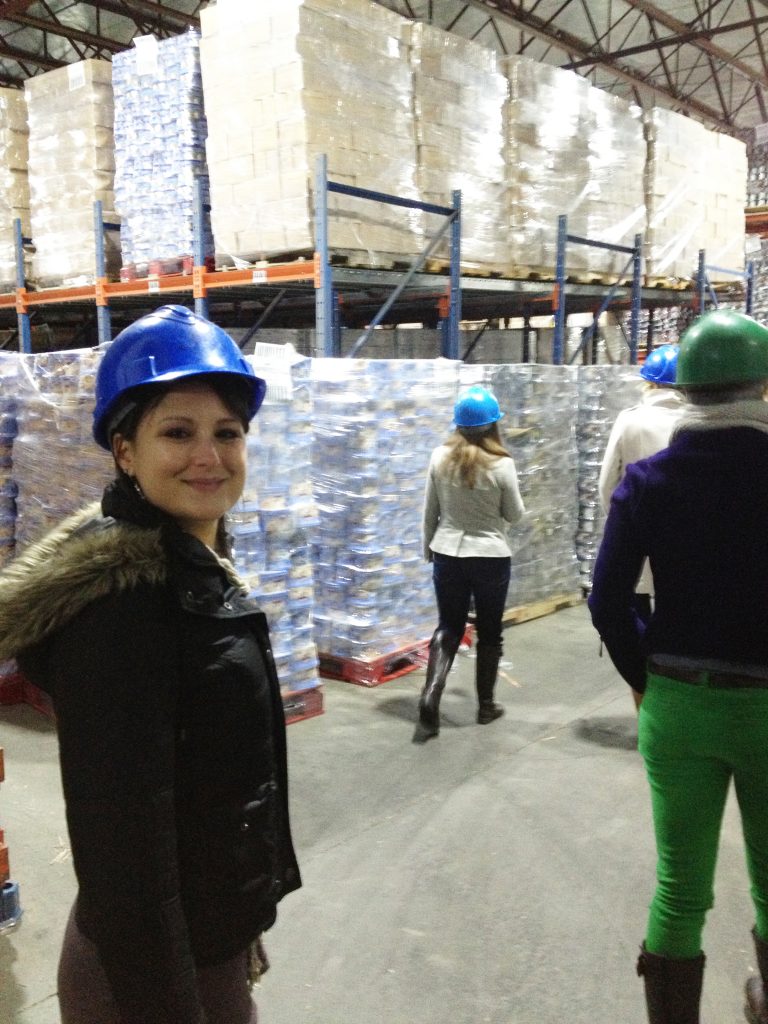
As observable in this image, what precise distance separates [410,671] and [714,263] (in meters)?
7.22

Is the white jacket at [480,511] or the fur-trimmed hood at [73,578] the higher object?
the fur-trimmed hood at [73,578]

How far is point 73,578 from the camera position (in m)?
1.30

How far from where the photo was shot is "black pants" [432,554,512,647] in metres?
4.98

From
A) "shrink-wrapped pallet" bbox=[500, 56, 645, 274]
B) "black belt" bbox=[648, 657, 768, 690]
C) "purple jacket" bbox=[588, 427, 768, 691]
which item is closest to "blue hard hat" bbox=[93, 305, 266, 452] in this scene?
"purple jacket" bbox=[588, 427, 768, 691]

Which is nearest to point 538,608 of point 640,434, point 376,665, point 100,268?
point 376,665

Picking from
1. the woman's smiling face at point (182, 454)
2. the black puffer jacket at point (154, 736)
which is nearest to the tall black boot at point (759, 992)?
the black puffer jacket at point (154, 736)

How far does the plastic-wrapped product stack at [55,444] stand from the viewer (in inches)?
200

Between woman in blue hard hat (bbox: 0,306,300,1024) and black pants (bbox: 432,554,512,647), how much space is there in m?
3.49

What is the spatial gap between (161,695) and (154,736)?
6 centimetres

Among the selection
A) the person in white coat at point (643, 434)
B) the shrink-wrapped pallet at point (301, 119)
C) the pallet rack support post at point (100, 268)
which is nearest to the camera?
the person in white coat at point (643, 434)

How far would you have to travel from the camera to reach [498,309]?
11.3 m

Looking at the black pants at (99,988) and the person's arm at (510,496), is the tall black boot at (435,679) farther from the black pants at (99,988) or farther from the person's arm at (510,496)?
the black pants at (99,988)

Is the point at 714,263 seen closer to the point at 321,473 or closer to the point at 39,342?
the point at 321,473

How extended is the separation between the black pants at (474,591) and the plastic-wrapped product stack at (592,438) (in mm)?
3088
